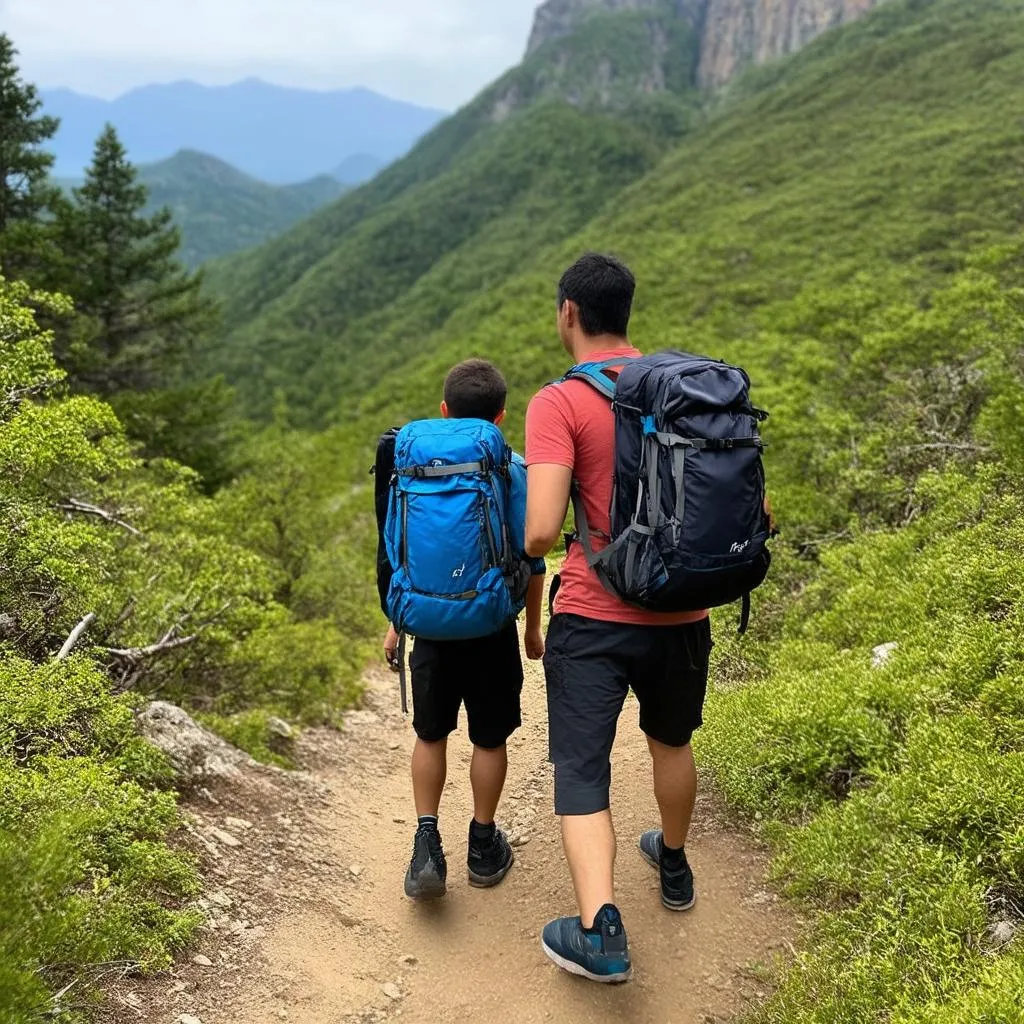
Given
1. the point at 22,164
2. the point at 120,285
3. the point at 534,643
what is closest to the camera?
the point at 534,643

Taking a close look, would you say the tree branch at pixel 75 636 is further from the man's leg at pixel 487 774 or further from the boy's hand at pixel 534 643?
the boy's hand at pixel 534 643

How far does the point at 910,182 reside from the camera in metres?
35.2

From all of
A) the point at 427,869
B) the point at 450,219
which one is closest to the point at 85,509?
the point at 427,869

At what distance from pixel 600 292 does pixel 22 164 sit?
18.4 m

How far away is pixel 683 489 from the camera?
2.63 metres

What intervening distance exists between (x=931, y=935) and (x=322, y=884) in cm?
278

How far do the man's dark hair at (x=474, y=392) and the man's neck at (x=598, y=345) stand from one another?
1.68 feet

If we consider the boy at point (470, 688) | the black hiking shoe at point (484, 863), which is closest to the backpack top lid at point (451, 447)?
the boy at point (470, 688)

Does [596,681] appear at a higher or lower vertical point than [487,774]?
higher

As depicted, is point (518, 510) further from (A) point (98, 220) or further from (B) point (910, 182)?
(B) point (910, 182)

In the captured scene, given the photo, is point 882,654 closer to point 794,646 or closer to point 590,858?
point 794,646

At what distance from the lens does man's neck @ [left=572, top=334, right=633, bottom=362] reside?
3.00 m

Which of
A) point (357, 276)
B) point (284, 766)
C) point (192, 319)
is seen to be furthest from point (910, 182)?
point (357, 276)

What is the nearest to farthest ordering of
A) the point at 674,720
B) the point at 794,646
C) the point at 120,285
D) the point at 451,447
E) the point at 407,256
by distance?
1. the point at 674,720
2. the point at 451,447
3. the point at 794,646
4. the point at 120,285
5. the point at 407,256
